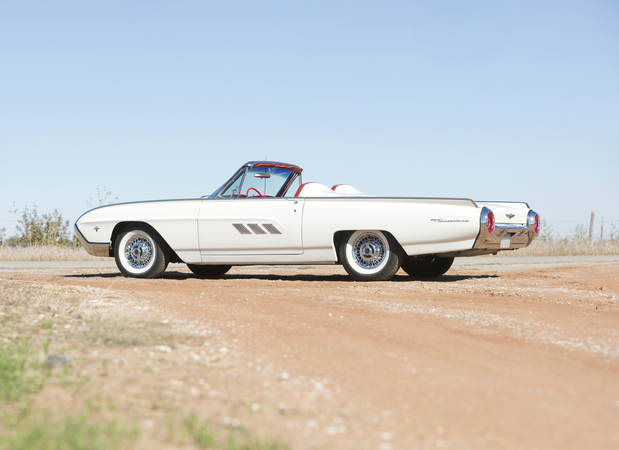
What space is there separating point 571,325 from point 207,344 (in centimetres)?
285

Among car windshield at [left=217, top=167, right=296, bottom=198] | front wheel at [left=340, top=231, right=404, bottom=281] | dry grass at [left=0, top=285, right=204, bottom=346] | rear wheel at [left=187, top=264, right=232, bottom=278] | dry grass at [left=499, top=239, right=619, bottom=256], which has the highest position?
car windshield at [left=217, top=167, right=296, bottom=198]

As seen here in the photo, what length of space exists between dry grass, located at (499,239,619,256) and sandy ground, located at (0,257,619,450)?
13.9m

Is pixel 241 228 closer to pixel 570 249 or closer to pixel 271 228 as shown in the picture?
pixel 271 228

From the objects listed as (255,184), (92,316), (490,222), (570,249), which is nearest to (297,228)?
(255,184)

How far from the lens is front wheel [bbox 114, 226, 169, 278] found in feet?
29.6

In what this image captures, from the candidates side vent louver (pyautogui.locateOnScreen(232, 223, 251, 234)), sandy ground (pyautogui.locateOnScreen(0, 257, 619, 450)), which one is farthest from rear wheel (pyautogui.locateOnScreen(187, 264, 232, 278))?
sandy ground (pyautogui.locateOnScreen(0, 257, 619, 450))

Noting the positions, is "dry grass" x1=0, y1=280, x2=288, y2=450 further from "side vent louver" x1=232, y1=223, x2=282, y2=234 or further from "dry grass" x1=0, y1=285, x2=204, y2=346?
"side vent louver" x1=232, y1=223, x2=282, y2=234

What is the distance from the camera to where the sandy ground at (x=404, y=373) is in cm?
248

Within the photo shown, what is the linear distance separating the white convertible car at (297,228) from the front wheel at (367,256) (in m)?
0.01

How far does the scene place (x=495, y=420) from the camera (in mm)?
2584

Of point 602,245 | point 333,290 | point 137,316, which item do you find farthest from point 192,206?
point 602,245

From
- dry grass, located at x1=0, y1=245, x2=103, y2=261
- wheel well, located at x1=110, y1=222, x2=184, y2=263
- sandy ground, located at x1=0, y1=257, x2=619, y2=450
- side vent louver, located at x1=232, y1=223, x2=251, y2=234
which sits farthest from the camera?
dry grass, located at x1=0, y1=245, x2=103, y2=261

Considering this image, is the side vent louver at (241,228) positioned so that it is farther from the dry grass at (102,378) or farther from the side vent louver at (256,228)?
the dry grass at (102,378)

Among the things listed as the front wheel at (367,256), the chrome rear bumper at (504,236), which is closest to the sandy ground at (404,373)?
the chrome rear bumper at (504,236)
